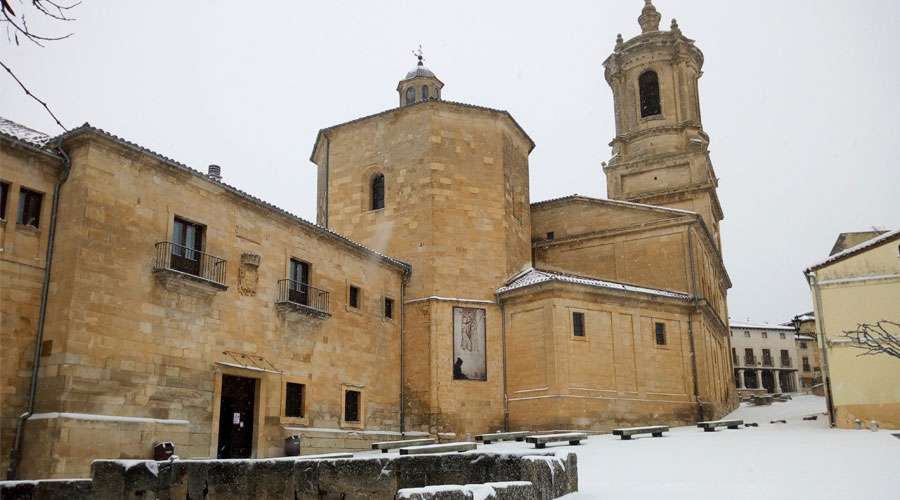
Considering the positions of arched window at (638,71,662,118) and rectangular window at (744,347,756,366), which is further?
rectangular window at (744,347,756,366)

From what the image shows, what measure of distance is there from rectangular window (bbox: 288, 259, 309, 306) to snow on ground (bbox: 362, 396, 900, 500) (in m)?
8.90

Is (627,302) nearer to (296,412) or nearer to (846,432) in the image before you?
(846,432)

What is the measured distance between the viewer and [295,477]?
9289 mm

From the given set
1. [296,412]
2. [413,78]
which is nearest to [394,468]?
[296,412]

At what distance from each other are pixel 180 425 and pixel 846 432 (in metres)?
17.5

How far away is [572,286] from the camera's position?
84.8ft

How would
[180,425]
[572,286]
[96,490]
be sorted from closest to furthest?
[96,490], [180,425], [572,286]

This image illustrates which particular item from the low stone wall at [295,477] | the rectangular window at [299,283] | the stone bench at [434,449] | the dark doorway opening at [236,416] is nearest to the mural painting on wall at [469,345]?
the rectangular window at [299,283]

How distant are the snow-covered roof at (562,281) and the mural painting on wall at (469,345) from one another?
140cm

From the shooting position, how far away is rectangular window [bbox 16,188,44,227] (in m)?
15.9

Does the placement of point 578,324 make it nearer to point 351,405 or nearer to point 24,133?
point 351,405

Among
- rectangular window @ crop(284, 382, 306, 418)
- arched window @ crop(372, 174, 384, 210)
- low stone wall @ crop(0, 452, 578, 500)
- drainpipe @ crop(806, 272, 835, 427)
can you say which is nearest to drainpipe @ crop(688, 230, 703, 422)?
drainpipe @ crop(806, 272, 835, 427)

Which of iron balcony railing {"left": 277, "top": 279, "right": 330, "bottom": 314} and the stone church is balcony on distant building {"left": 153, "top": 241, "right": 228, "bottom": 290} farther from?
iron balcony railing {"left": 277, "top": 279, "right": 330, "bottom": 314}

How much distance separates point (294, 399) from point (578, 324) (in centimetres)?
1016
